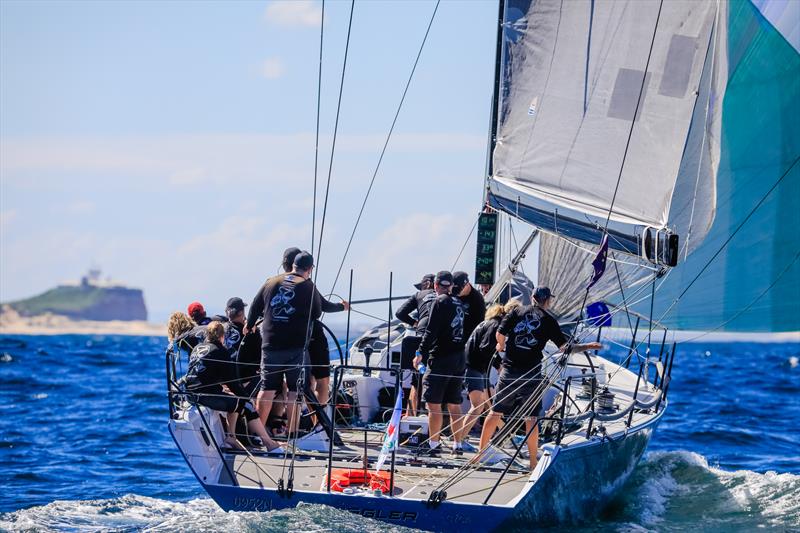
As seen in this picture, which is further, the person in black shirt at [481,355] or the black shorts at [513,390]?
the person in black shirt at [481,355]

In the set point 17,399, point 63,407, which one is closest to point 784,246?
point 63,407

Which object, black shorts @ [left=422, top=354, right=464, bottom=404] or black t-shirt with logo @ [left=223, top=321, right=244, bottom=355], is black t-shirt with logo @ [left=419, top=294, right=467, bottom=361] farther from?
black t-shirt with logo @ [left=223, top=321, right=244, bottom=355]

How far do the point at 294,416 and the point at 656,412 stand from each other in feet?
14.5

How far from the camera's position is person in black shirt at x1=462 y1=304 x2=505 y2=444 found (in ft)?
34.8

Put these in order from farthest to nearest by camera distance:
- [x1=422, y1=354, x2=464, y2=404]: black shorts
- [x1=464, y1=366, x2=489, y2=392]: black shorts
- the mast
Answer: the mast → [x1=464, y1=366, x2=489, y2=392]: black shorts → [x1=422, y1=354, x2=464, y2=404]: black shorts

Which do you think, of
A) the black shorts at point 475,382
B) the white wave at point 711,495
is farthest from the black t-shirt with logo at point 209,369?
the white wave at point 711,495

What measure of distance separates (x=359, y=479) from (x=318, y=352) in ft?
6.66

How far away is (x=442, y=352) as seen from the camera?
10305mm

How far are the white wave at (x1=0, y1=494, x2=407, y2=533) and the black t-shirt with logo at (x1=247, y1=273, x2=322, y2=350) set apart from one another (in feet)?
5.53

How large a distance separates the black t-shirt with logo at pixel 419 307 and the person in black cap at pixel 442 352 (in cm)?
42

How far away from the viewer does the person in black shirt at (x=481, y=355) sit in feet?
34.8

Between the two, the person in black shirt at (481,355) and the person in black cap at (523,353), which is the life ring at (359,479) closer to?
the person in black cap at (523,353)

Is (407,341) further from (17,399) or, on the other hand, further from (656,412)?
(17,399)

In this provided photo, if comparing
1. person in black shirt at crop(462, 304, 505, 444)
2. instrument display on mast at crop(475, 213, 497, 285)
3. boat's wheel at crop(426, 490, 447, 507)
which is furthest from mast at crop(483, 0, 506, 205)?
boat's wheel at crop(426, 490, 447, 507)
